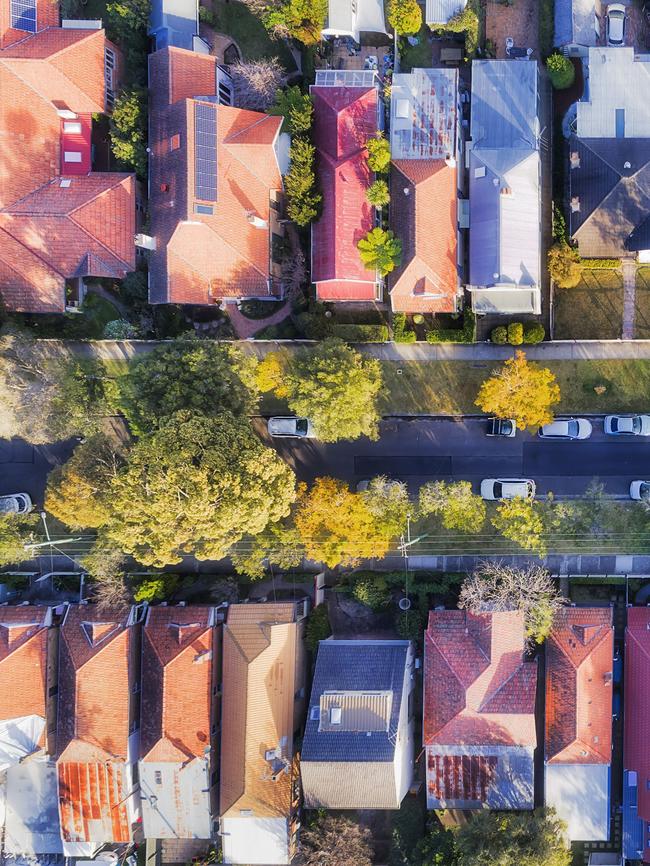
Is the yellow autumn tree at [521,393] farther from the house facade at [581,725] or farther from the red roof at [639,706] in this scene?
the red roof at [639,706]

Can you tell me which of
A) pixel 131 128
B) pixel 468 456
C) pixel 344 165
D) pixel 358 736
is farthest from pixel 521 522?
pixel 131 128

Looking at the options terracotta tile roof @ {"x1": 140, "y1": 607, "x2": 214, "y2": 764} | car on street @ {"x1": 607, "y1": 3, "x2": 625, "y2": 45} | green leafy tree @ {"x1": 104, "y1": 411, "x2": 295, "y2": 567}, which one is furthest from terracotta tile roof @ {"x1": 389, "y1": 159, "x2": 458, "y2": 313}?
terracotta tile roof @ {"x1": 140, "y1": 607, "x2": 214, "y2": 764}

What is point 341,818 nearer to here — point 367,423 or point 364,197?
point 367,423

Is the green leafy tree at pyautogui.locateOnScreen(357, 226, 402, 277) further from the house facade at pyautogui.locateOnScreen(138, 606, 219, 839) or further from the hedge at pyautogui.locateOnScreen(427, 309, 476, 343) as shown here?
the house facade at pyautogui.locateOnScreen(138, 606, 219, 839)

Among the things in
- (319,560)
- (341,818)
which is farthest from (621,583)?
(341,818)

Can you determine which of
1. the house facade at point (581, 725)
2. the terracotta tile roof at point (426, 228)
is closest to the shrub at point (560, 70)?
the terracotta tile roof at point (426, 228)

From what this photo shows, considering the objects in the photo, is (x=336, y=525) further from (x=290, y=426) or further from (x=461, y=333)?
(x=461, y=333)
